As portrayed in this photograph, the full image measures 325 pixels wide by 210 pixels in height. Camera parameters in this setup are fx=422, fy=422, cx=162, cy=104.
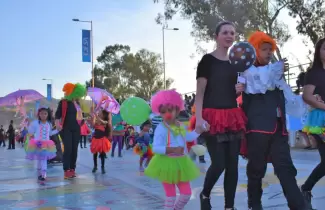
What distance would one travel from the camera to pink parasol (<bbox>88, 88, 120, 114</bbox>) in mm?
9359

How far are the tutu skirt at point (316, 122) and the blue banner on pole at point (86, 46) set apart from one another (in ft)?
101

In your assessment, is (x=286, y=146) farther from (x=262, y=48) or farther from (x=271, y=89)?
(x=262, y=48)

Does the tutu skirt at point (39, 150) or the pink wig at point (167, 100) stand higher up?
the pink wig at point (167, 100)

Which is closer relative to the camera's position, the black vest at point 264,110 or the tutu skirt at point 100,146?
the black vest at point 264,110

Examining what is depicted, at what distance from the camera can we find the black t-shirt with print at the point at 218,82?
3965 millimetres

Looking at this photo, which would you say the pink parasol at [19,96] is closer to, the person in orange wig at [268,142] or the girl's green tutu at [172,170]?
the girl's green tutu at [172,170]

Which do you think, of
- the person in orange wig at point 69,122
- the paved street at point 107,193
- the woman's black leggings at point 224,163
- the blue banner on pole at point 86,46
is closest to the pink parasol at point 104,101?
the person in orange wig at point 69,122

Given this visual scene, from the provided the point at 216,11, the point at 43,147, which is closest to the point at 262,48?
the point at 43,147

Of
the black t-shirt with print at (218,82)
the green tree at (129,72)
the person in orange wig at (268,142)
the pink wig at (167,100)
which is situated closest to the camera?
the person in orange wig at (268,142)

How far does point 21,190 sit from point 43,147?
4.86 feet

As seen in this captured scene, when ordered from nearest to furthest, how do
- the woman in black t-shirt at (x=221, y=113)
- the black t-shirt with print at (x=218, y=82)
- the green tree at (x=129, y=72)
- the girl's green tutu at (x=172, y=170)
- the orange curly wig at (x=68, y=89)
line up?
the woman in black t-shirt at (x=221, y=113)
the black t-shirt with print at (x=218, y=82)
the girl's green tutu at (x=172, y=170)
the orange curly wig at (x=68, y=89)
the green tree at (x=129, y=72)

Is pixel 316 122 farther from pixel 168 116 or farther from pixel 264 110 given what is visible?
pixel 168 116

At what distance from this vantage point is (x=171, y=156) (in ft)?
13.8

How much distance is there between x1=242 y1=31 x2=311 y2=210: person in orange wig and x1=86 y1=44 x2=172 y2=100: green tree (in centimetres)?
4792
